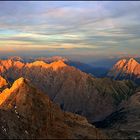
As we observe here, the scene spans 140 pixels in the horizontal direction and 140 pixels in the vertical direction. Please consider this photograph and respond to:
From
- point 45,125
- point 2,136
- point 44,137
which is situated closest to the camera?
point 2,136

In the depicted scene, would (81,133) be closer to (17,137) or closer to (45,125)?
(45,125)

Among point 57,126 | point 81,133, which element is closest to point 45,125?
point 57,126

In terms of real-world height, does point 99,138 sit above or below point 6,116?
below

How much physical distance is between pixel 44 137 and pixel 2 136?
75.5ft

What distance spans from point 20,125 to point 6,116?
29.2 ft

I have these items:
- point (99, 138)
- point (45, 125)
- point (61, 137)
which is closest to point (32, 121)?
point (45, 125)

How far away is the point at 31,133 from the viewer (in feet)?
616

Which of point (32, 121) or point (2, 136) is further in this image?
point (32, 121)

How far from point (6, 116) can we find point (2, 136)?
18501mm

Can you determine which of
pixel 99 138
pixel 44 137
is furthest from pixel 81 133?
pixel 44 137

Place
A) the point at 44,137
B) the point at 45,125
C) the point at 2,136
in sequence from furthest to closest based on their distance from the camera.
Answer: the point at 45,125, the point at 44,137, the point at 2,136

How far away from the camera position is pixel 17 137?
177875 millimetres

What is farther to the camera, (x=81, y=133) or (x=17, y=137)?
(x=81, y=133)

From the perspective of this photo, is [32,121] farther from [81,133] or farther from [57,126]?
[81,133]
